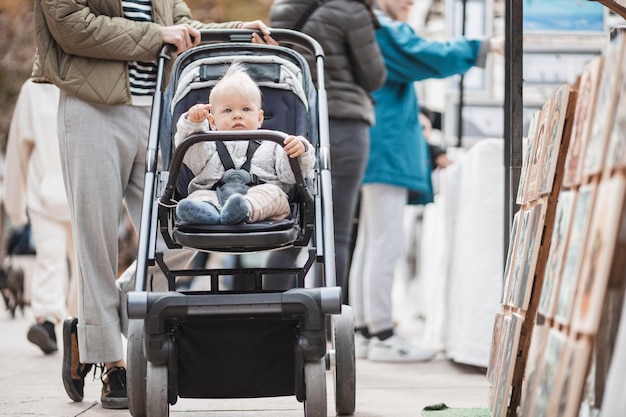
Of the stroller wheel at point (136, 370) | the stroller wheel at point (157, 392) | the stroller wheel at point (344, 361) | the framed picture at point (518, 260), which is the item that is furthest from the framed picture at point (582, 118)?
the stroller wheel at point (136, 370)

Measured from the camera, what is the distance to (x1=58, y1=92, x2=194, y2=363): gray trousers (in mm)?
4492

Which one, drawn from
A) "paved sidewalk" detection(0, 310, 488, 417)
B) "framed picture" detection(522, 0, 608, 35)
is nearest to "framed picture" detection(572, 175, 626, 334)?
"paved sidewalk" detection(0, 310, 488, 417)

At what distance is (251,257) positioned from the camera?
1645 centimetres

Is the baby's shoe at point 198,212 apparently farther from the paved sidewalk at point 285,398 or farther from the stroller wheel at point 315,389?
the paved sidewalk at point 285,398

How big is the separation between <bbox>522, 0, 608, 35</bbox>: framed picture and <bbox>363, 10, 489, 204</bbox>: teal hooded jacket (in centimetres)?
68

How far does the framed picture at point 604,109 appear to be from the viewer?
2.42m

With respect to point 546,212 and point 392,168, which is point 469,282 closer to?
point 392,168

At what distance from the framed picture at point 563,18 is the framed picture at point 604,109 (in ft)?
14.8

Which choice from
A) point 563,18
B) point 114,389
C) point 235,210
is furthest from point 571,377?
point 563,18

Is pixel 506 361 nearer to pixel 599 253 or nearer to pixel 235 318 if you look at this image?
pixel 235 318

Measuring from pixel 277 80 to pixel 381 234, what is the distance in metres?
2.38

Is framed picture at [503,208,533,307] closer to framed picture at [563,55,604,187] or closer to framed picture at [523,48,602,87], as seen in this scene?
framed picture at [563,55,604,187]

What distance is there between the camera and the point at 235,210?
365 cm

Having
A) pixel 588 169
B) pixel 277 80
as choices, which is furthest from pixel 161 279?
pixel 588 169
